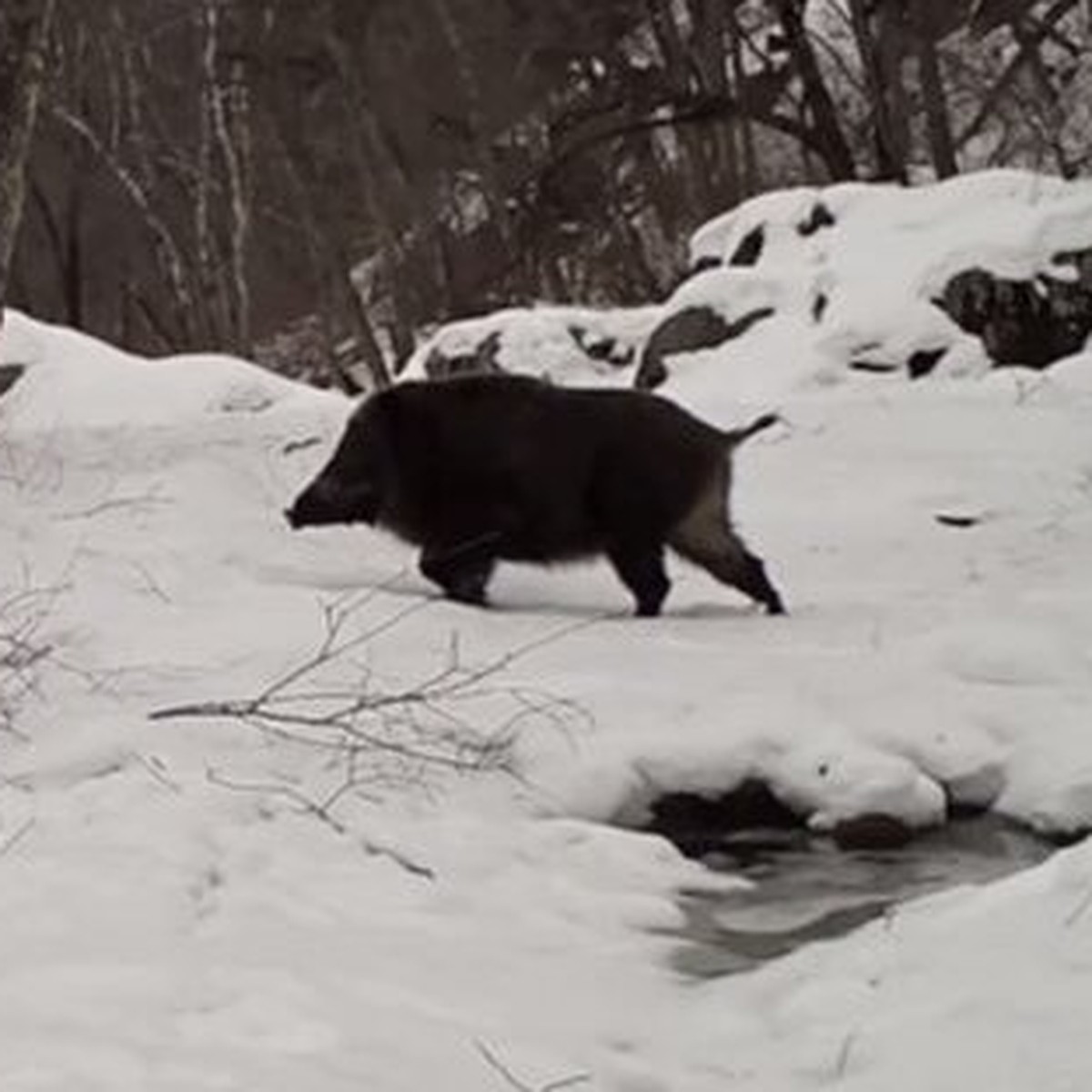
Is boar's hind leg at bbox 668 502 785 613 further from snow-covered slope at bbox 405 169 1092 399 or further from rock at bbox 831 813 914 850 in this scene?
snow-covered slope at bbox 405 169 1092 399

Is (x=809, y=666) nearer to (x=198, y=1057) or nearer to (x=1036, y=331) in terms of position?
(x=198, y=1057)

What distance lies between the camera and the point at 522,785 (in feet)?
22.6

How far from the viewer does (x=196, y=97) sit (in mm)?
32438

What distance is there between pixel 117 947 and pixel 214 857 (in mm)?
829

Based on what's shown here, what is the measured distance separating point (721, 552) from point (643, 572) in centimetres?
38

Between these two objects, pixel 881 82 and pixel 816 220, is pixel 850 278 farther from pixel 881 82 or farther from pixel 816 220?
pixel 881 82

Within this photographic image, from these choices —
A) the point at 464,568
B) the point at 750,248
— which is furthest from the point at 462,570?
the point at 750,248

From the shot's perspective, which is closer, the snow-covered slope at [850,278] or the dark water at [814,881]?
the dark water at [814,881]

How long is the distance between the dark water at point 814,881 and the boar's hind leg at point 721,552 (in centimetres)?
276

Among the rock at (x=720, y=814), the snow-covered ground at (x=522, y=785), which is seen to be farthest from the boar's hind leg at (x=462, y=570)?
the rock at (x=720, y=814)

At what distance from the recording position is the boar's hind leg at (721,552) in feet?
32.1

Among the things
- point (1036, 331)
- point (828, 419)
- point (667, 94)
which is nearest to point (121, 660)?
point (828, 419)

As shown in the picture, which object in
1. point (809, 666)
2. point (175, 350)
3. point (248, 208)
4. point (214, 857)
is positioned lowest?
point (175, 350)

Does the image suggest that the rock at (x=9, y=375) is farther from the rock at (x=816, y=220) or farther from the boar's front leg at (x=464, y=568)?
the boar's front leg at (x=464, y=568)
